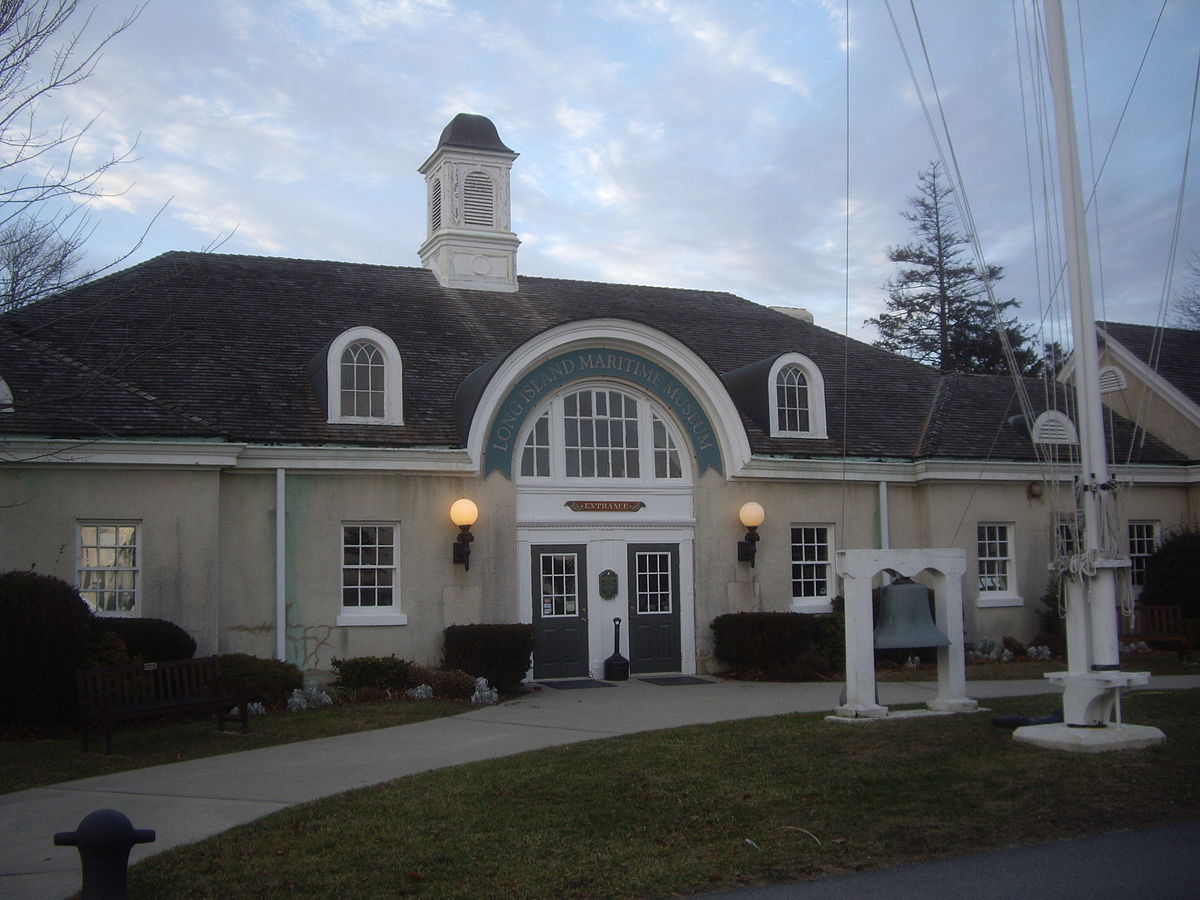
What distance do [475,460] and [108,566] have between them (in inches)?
211

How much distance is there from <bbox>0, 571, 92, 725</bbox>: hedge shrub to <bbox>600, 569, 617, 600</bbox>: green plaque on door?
8050mm

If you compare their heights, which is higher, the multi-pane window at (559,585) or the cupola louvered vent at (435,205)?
the cupola louvered vent at (435,205)

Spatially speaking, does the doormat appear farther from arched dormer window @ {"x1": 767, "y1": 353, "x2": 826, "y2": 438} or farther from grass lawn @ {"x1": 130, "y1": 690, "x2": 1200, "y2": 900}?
grass lawn @ {"x1": 130, "y1": 690, "x2": 1200, "y2": 900}

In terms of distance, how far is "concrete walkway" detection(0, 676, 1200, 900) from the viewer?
8438mm

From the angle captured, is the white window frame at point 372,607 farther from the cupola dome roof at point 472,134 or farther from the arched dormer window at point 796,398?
the cupola dome roof at point 472,134

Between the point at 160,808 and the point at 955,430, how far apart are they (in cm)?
1652

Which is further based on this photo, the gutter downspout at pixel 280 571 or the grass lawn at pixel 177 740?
the gutter downspout at pixel 280 571

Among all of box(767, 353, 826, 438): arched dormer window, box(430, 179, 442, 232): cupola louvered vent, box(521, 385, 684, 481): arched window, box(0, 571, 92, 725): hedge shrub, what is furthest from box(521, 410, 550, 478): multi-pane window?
box(0, 571, 92, 725): hedge shrub

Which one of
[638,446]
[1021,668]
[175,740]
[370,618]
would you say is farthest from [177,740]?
[1021,668]

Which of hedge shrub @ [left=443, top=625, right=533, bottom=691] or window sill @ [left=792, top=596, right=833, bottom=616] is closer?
hedge shrub @ [left=443, top=625, right=533, bottom=691]

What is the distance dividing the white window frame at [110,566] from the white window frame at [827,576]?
34.3 ft

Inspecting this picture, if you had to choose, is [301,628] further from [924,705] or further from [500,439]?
[924,705]

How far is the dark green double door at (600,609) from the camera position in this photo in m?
18.6

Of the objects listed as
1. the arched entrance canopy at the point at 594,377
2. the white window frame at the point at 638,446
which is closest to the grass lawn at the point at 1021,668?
the arched entrance canopy at the point at 594,377
